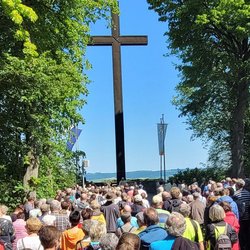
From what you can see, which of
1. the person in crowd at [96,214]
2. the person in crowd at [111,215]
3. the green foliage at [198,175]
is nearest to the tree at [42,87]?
the person in crowd at [111,215]

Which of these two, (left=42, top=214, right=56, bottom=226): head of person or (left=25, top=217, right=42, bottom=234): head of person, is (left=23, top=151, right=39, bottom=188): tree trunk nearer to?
(left=42, top=214, right=56, bottom=226): head of person

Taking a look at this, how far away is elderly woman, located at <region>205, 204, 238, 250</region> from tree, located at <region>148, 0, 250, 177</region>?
59.3ft

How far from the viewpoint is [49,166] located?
19.2 m

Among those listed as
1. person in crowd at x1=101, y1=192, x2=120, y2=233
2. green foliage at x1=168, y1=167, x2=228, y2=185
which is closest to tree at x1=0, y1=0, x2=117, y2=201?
person in crowd at x1=101, y1=192, x2=120, y2=233

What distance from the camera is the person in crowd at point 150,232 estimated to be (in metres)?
6.16

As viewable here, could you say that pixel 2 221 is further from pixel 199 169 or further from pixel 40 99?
pixel 199 169

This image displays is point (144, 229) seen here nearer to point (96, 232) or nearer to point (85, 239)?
point (85, 239)

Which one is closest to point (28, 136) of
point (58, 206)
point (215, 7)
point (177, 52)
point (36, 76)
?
point (36, 76)

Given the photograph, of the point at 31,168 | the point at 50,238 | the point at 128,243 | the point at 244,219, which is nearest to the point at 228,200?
the point at 244,219

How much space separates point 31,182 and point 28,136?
1608 mm

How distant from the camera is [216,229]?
6.98m

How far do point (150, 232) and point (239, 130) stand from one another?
21.4 metres

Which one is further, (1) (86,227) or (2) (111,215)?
(2) (111,215)

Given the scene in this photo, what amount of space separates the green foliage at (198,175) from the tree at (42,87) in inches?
541
